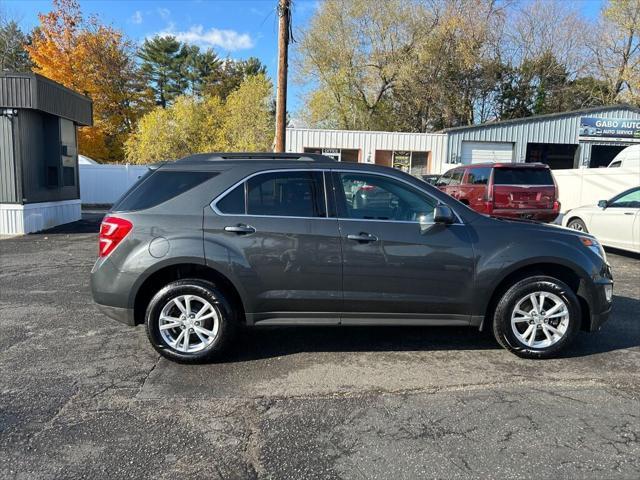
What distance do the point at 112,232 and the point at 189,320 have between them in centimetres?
102

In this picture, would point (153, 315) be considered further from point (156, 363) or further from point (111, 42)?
point (111, 42)

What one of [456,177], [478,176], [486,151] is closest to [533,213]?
[478,176]

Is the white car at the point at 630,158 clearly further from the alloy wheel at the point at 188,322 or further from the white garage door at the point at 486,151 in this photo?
the alloy wheel at the point at 188,322

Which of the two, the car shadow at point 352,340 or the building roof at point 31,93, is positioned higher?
the building roof at point 31,93

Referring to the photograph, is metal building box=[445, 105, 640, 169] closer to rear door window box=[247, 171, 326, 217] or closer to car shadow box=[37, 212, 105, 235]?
car shadow box=[37, 212, 105, 235]

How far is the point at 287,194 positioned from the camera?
4254mm

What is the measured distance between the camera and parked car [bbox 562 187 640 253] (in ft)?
30.6

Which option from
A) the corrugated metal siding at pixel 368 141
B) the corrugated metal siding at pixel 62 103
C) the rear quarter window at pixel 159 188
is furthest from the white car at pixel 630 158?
the corrugated metal siding at pixel 62 103

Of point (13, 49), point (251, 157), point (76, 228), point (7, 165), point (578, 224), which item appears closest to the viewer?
point (251, 157)

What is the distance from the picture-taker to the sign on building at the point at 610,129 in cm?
2562

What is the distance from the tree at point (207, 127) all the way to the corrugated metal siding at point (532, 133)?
11.6 meters

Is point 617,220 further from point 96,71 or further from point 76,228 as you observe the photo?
point 96,71

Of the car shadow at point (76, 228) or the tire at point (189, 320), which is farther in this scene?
the car shadow at point (76, 228)

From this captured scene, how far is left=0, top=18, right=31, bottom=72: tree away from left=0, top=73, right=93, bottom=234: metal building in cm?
3323
